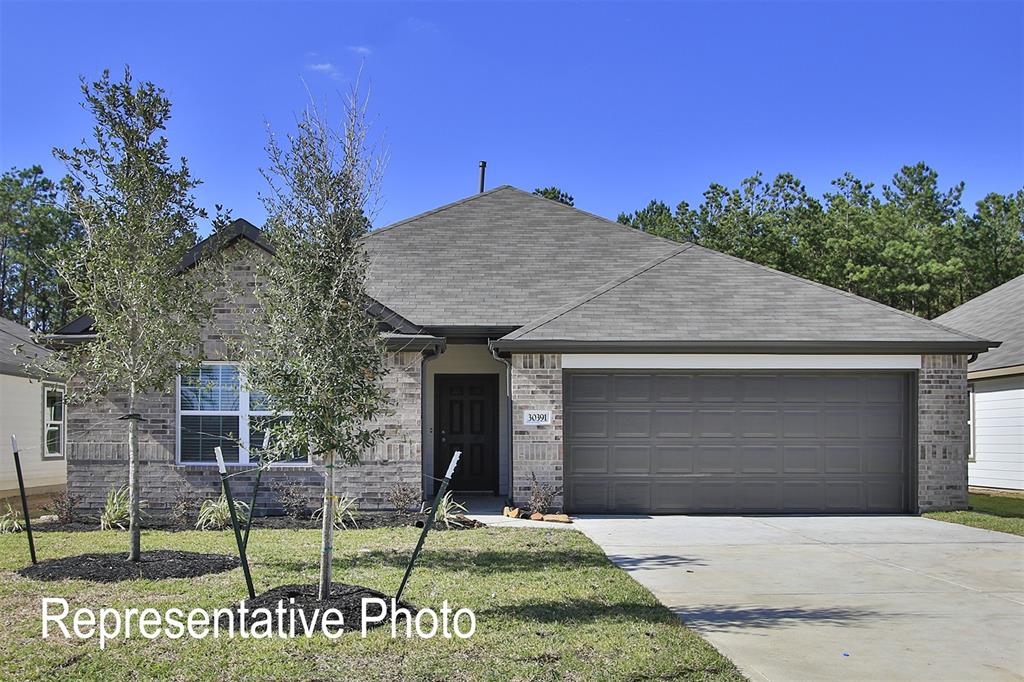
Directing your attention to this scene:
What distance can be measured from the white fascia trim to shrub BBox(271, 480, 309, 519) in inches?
173

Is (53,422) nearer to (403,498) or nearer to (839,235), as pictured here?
(403,498)

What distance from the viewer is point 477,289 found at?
16.7m

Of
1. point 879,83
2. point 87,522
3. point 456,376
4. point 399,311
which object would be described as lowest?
point 87,522

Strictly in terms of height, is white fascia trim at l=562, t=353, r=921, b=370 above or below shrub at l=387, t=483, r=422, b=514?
above

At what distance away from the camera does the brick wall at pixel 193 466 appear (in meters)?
13.4

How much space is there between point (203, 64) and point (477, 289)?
19.5 ft

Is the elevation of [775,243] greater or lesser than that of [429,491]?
greater

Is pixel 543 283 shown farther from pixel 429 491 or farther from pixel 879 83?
pixel 879 83

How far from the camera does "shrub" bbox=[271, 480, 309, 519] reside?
43.9 ft

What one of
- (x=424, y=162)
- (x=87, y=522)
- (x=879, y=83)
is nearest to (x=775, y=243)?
(x=879, y=83)

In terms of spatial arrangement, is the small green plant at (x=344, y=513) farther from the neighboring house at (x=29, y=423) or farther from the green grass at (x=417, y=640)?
the neighboring house at (x=29, y=423)

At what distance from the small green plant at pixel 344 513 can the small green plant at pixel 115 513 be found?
259 cm

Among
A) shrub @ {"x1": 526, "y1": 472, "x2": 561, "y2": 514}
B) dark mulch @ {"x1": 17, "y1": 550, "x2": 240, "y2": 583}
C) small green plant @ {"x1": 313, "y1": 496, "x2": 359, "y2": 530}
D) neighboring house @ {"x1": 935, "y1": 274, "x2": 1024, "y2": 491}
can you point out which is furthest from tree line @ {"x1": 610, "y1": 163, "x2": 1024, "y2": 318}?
dark mulch @ {"x1": 17, "y1": 550, "x2": 240, "y2": 583}

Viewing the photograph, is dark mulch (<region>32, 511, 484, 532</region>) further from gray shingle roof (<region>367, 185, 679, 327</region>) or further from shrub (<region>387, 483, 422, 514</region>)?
gray shingle roof (<region>367, 185, 679, 327</region>)
